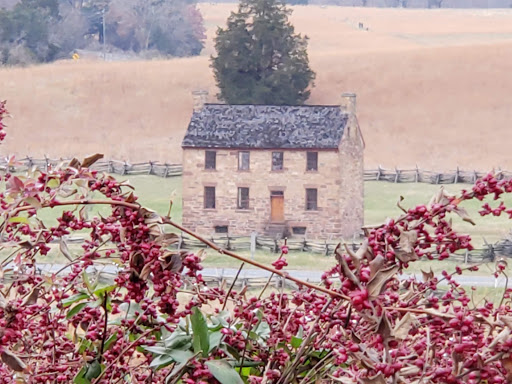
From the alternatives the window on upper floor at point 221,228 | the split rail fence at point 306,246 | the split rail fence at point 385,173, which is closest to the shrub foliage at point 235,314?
the split rail fence at point 306,246

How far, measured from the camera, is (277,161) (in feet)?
21.1

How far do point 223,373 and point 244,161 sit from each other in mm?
5885

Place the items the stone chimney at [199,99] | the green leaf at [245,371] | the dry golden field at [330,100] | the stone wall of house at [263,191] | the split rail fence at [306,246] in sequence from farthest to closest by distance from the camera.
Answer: the dry golden field at [330,100]
the stone chimney at [199,99]
the stone wall of house at [263,191]
the split rail fence at [306,246]
the green leaf at [245,371]

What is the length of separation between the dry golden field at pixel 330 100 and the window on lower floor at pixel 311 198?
79 cm

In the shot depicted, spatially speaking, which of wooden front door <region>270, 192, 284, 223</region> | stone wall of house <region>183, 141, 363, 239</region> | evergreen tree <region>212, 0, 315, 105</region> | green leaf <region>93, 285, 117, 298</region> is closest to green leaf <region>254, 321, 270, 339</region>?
green leaf <region>93, 285, 117, 298</region>

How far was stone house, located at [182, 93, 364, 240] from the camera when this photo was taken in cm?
628

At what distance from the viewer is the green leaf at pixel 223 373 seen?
57 cm

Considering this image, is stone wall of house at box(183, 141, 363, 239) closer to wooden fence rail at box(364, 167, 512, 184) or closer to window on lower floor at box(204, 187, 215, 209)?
window on lower floor at box(204, 187, 215, 209)

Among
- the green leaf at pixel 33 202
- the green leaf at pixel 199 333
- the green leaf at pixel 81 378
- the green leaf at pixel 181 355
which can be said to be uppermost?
the green leaf at pixel 33 202

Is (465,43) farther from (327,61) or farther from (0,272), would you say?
(0,272)

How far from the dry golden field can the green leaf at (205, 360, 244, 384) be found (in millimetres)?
5976

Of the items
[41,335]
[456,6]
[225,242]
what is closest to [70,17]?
[225,242]

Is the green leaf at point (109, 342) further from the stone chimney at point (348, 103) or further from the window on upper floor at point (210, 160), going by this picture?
the stone chimney at point (348, 103)

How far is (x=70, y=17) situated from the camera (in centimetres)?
682
